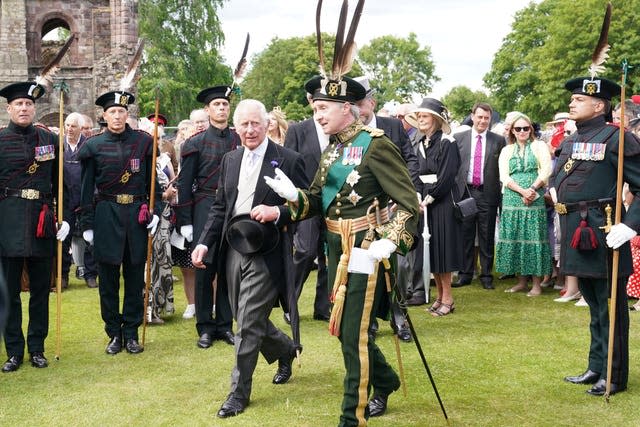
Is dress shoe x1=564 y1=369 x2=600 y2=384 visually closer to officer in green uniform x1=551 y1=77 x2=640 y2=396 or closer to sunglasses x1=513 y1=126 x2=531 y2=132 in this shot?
officer in green uniform x1=551 y1=77 x2=640 y2=396

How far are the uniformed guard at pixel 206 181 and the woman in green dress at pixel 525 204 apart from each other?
3.85 m

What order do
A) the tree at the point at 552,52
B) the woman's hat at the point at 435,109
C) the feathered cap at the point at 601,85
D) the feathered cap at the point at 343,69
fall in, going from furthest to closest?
the tree at the point at 552,52, the woman's hat at the point at 435,109, the feathered cap at the point at 601,85, the feathered cap at the point at 343,69

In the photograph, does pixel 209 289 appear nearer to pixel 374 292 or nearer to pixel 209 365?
pixel 209 365

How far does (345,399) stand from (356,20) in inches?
89.3

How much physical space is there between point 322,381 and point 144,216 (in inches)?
89.1

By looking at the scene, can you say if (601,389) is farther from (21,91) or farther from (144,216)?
(21,91)

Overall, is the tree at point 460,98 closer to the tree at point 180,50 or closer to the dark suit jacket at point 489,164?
the tree at point 180,50

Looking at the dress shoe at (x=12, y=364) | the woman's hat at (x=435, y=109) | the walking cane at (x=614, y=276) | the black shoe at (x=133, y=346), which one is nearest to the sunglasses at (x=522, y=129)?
the woman's hat at (x=435, y=109)

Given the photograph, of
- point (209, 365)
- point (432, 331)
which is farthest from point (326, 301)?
point (209, 365)

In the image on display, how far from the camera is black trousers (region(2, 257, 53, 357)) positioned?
7496 mm

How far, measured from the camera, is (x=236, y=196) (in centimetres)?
651

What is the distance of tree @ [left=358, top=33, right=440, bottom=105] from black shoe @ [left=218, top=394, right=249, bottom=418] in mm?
75781

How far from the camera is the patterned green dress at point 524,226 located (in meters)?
10.7

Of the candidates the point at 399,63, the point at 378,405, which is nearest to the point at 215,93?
the point at 378,405
